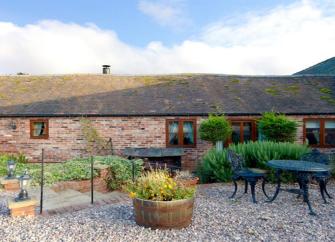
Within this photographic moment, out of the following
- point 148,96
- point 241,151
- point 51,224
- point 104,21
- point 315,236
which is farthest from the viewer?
point 148,96

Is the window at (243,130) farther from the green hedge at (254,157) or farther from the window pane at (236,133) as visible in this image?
the green hedge at (254,157)

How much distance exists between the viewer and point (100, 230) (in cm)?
500

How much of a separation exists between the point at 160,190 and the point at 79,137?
8864 mm

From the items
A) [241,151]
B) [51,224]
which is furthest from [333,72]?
[51,224]

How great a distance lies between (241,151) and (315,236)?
15.5ft

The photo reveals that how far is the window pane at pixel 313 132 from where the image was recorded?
1340cm

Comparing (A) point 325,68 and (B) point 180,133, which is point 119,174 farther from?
(A) point 325,68

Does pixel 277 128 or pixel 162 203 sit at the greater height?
pixel 277 128

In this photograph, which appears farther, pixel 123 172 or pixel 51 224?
pixel 123 172

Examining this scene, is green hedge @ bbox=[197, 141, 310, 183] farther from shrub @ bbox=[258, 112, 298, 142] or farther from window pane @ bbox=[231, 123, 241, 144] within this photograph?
window pane @ bbox=[231, 123, 241, 144]

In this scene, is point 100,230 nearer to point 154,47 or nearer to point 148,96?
point 148,96

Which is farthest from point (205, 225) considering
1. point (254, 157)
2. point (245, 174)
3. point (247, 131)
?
point (247, 131)

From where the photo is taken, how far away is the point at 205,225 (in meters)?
5.29

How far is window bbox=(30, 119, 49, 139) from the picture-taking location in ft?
44.1
